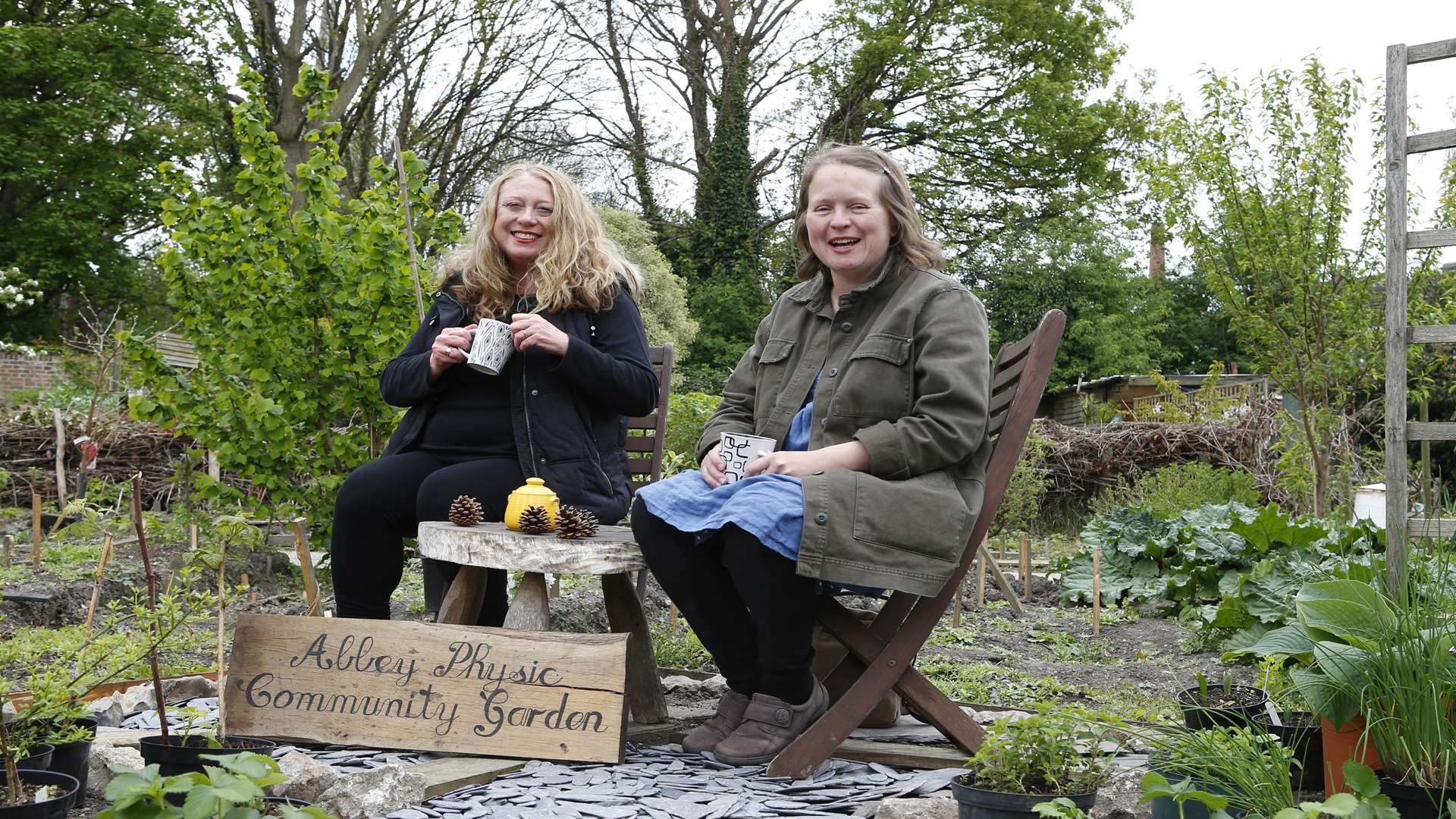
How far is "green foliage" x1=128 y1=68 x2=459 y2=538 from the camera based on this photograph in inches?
171

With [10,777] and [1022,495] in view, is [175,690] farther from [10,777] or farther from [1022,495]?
[1022,495]

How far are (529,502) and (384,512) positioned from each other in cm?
56

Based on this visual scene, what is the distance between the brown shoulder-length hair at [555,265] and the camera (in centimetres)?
344

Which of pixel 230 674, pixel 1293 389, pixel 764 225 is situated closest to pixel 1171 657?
pixel 230 674

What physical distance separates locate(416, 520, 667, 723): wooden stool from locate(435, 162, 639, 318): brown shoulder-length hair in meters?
0.70

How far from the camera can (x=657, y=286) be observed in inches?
756

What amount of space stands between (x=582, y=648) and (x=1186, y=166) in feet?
27.9

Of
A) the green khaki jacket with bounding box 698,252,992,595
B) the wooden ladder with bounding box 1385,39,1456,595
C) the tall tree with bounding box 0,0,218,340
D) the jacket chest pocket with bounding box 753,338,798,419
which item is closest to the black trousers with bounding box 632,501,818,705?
the green khaki jacket with bounding box 698,252,992,595

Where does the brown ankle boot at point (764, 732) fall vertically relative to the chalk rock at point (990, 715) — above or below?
above

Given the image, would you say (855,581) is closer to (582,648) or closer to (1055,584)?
(582,648)

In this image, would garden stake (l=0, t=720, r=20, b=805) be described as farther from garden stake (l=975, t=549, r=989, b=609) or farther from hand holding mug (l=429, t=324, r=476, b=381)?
garden stake (l=975, t=549, r=989, b=609)

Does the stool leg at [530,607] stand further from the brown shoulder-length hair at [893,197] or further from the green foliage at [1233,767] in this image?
the green foliage at [1233,767]

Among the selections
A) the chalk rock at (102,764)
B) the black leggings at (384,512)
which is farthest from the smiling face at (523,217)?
the chalk rock at (102,764)

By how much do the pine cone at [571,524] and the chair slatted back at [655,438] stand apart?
1.19 metres
